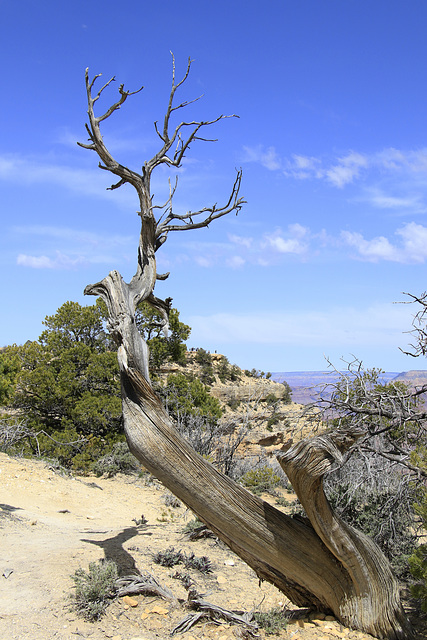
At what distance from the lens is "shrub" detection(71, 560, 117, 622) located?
4.69 metres

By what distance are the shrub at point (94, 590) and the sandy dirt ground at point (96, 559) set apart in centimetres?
8

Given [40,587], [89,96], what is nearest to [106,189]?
[89,96]

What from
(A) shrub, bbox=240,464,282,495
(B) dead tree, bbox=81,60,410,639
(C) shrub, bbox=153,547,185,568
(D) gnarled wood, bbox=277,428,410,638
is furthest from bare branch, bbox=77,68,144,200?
(A) shrub, bbox=240,464,282,495

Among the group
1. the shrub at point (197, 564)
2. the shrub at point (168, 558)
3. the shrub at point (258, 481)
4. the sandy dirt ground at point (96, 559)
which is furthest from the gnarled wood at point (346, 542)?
the shrub at point (258, 481)

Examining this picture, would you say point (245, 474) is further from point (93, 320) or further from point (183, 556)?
point (93, 320)

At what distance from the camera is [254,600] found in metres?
5.77

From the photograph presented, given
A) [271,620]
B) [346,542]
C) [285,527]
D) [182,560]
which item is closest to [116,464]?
[182,560]

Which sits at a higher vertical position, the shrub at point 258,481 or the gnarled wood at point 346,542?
the gnarled wood at point 346,542

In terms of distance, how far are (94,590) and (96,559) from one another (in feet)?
4.34

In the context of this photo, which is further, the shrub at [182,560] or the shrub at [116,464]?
the shrub at [116,464]

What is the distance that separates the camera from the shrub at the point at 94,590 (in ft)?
15.4

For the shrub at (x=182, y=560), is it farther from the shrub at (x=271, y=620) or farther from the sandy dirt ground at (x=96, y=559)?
the shrub at (x=271, y=620)

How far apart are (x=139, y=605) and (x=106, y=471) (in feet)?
29.6

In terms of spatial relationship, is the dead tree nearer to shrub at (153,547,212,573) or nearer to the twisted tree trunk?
the twisted tree trunk
